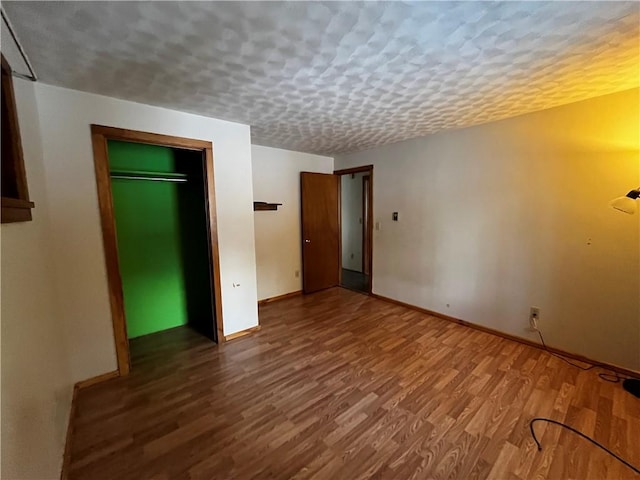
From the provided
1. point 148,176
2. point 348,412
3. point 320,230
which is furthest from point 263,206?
point 348,412

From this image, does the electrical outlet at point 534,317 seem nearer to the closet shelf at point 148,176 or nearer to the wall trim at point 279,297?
the wall trim at point 279,297

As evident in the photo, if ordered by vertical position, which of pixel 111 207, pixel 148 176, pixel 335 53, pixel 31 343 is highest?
pixel 335 53

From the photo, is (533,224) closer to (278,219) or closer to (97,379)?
(278,219)

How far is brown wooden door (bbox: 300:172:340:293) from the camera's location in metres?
4.35

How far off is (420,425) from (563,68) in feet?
8.44

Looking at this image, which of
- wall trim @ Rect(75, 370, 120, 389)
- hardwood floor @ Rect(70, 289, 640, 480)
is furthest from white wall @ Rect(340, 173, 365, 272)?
wall trim @ Rect(75, 370, 120, 389)

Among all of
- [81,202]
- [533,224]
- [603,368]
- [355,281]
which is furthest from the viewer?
[355,281]

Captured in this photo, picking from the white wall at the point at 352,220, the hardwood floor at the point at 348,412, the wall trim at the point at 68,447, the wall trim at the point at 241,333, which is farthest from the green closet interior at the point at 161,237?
the white wall at the point at 352,220

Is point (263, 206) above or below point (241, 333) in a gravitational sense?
above

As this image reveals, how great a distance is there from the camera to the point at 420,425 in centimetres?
175

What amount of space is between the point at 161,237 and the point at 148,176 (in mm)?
715

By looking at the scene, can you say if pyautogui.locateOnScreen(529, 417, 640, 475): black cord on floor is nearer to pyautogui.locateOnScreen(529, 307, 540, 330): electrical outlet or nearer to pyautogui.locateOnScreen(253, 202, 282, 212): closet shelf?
pyautogui.locateOnScreen(529, 307, 540, 330): electrical outlet

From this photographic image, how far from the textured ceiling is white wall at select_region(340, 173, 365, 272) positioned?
322 cm

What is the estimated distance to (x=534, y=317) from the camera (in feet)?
8.85
